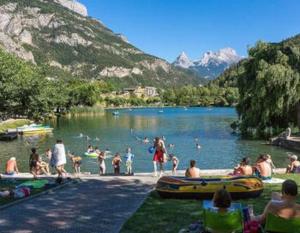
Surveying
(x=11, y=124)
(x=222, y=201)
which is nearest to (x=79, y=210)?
(x=222, y=201)

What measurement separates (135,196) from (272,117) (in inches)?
1508

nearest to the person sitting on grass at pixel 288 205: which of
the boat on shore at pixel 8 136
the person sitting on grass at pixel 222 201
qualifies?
the person sitting on grass at pixel 222 201

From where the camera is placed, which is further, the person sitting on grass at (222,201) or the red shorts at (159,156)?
the red shorts at (159,156)

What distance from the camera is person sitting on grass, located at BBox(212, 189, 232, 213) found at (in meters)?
8.72

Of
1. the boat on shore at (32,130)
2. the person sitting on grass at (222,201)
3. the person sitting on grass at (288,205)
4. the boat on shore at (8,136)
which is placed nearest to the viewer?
the person sitting on grass at (288,205)

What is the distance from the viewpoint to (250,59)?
2160 inches

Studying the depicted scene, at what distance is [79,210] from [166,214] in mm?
2649

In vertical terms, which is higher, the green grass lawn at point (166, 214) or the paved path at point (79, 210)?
the green grass lawn at point (166, 214)

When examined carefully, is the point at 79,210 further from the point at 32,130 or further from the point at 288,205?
the point at 32,130

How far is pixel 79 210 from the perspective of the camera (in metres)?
13.7

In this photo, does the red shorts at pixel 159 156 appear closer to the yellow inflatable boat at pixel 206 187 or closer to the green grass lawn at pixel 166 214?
the green grass lawn at pixel 166 214

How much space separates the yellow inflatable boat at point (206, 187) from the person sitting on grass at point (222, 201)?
218 inches

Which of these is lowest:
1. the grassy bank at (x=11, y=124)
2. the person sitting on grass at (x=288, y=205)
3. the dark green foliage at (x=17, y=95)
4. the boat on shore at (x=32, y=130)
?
the boat on shore at (x=32, y=130)

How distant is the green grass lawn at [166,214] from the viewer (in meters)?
11.6
